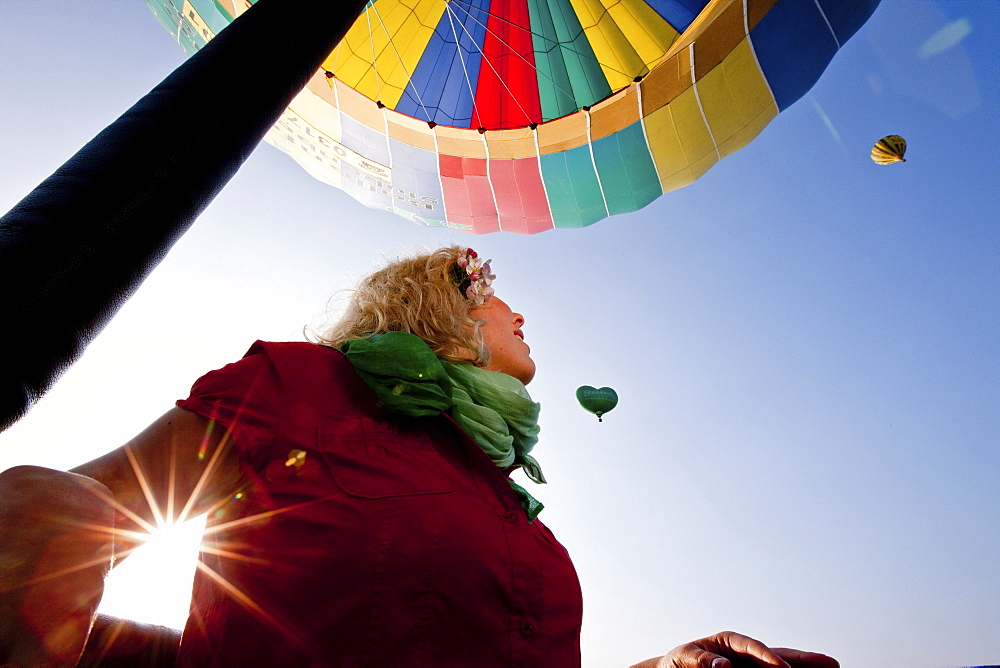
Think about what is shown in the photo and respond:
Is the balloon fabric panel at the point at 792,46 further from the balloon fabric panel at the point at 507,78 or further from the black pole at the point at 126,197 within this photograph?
the black pole at the point at 126,197

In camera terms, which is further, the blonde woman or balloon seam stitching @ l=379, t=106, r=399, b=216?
balloon seam stitching @ l=379, t=106, r=399, b=216

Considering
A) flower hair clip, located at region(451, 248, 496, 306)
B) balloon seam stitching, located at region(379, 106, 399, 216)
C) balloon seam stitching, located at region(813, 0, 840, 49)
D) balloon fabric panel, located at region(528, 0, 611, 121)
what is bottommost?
flower hair clip, located at region(451, 248, 496, 306)

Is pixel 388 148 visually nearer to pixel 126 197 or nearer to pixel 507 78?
pixel 507 78

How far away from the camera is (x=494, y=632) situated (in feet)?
4.29

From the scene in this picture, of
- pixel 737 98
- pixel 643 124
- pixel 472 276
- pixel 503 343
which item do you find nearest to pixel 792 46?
pixel 737 98

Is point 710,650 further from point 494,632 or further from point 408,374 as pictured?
point 408,374

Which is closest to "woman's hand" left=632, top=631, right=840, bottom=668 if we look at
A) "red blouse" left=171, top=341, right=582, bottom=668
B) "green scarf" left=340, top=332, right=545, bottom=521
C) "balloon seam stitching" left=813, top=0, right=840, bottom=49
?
"red blouse" left=171, top=341, right=582, bottom=668

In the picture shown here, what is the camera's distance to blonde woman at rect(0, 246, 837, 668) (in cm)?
118

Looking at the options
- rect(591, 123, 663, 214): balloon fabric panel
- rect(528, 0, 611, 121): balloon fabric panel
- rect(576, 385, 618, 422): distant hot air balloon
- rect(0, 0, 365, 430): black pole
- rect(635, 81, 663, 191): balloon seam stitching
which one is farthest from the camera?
rect(576, 385, 618, 422): distant hot air balloon

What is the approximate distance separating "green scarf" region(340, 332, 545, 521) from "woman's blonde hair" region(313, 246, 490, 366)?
82 mm

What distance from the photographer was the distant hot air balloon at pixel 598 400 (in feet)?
28.2

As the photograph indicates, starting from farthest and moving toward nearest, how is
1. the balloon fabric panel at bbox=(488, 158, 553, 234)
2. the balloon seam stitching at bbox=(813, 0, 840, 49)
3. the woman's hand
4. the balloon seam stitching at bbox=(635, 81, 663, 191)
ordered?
1. the balloon fabric panel at bbox=(488, 158, 553, 234)
2. the balloon seam stitching at bbox=(635, 81, 663, 191)
3. the balloon seam stitching at bbox=(813, 0, 840, 49)
4. the woman's hand

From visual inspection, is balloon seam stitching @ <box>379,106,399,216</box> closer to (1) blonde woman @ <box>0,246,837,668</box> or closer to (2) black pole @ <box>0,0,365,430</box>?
(1) blonde woman @ <box>0,246,837,668</box>

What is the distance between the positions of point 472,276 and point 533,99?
445 centimetres
